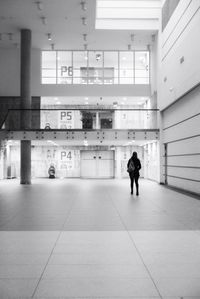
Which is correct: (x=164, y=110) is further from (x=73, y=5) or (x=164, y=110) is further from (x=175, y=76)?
(x=73, y=5)

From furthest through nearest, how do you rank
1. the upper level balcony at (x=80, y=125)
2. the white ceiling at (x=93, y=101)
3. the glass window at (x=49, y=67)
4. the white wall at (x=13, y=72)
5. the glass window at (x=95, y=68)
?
the glass window at (x=95, y=68) → the white ceiling at (x=93, y=101) → the glass window at (x=49, y=67) → the white wall at (x=13, y=72) → the upper level balcony at (x=80, y=125)

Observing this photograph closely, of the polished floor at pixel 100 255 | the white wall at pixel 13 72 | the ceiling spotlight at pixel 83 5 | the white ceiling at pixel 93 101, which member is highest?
the ceiling spotlight at pixel 83 5

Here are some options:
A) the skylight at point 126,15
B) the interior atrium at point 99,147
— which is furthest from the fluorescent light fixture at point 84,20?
the skylight at point 126,15

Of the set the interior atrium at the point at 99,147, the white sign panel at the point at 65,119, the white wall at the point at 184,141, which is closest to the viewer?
the interior atrium at the point at 99,147

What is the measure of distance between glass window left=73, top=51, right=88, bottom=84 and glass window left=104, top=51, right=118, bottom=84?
6.18ft

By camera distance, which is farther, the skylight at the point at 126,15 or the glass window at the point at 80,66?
the glass window at the point at 80,66

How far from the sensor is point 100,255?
6.22 meters

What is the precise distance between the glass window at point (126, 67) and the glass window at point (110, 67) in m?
0.57

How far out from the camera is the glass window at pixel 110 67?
115ft

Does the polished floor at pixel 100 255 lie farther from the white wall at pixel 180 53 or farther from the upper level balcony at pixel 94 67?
the upper level balcony at pixel 94 67

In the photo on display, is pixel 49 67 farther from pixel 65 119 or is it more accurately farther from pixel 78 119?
pixel 78 119

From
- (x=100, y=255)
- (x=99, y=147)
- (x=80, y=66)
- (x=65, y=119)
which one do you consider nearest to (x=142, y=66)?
(x=80, y=66)

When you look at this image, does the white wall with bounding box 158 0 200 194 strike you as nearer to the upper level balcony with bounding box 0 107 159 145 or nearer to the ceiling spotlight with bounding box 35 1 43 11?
the upper level balcony with bounding box 0 107 159 145

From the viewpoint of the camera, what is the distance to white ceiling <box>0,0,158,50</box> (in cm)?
2523
